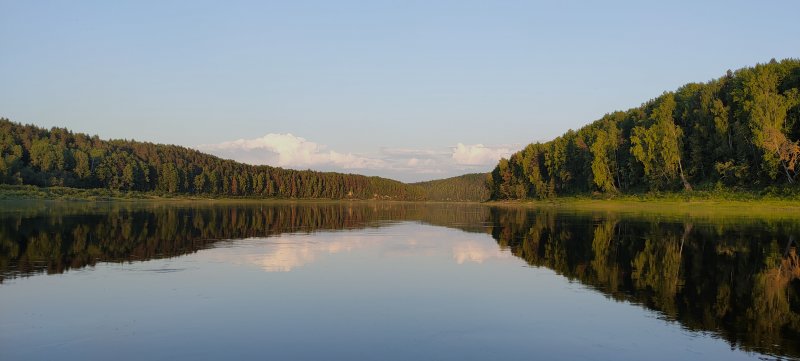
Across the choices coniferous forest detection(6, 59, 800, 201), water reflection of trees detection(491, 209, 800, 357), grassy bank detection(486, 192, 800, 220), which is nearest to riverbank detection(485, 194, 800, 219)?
grassy bank detection(486, 192, 800, 220)

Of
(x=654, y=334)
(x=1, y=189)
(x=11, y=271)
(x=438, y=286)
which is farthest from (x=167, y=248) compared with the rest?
(x=1, y=189)

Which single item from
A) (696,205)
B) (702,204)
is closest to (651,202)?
(696,205)

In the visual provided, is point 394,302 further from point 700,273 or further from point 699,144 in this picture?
point 699,144

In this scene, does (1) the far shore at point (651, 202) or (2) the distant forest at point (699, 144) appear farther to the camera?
(2) the distant forest at point (699, 144)

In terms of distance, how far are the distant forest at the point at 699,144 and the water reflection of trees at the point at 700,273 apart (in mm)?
43894

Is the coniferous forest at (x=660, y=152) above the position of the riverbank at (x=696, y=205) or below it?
above

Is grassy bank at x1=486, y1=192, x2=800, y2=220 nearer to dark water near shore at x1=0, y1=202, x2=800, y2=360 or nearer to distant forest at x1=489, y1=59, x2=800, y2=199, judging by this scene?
distant forest at x1=489, y1=59, x2=800, y2=199

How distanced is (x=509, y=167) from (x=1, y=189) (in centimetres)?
11873

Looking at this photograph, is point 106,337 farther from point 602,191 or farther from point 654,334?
point 602,191

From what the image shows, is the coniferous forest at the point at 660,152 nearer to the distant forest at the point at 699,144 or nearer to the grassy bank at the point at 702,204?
the distant forest at the point at 699,144

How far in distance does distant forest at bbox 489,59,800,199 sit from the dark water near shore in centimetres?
5339

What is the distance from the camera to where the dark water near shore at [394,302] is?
9.39m

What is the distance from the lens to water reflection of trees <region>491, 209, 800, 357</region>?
1110cm

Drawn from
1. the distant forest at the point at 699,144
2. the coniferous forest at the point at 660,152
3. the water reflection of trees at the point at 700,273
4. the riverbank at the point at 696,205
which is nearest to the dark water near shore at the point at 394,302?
the water reflection of trees at the point at 700,273
